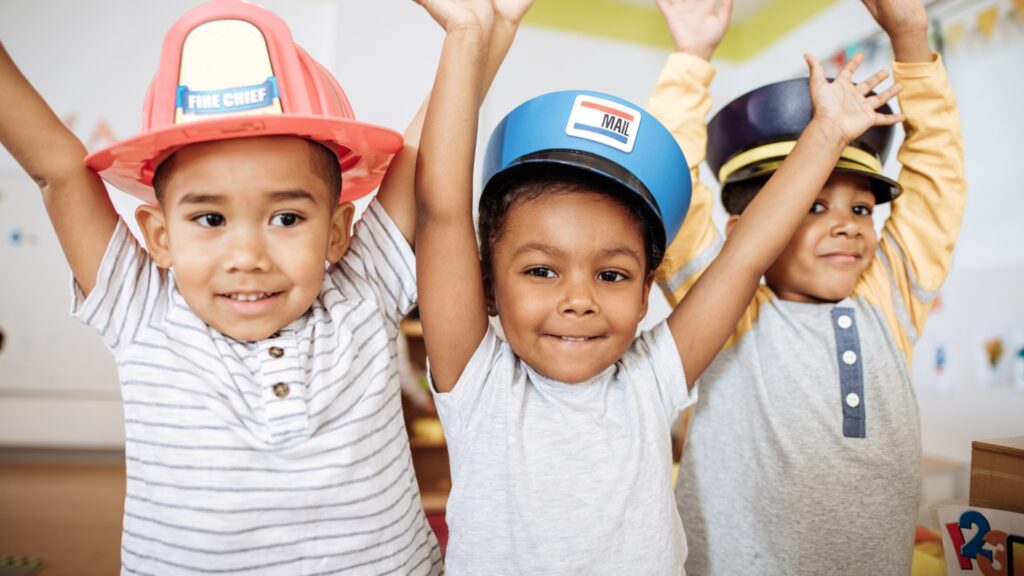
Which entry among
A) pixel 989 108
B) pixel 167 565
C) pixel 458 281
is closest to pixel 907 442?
pixel 458 281

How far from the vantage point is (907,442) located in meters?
0.97

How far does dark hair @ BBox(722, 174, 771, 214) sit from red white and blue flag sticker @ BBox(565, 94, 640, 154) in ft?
1.38

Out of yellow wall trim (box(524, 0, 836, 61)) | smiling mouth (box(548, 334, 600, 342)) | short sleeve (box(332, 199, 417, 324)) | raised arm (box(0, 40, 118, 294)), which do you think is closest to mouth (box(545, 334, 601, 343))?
smiling mouth (box(548, 334, 600, 342))

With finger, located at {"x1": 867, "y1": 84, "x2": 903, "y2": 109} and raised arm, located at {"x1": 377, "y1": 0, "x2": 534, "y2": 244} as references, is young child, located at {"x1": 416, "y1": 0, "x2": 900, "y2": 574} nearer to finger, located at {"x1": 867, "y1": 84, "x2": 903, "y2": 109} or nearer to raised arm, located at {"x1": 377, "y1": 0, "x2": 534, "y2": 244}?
raised arm, located at {"x1": 377, "y1": 0, "x2": 534, "y2": 244}

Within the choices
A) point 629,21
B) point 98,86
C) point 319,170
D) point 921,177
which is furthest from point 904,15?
point 98,86

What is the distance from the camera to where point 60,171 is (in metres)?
0.69

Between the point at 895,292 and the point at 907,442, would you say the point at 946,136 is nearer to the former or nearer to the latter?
the point at 895,292

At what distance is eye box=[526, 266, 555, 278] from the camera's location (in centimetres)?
80

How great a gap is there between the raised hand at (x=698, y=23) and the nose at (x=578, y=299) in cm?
54

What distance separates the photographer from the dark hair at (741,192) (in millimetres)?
1085

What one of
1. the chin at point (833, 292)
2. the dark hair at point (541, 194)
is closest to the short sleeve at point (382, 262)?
the dark hair at point (541, 194)

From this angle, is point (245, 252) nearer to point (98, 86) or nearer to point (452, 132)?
point (452, 132)

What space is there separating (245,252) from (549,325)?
37 cm

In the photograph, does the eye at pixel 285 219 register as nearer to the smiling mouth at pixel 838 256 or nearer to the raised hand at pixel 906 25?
the smiling mouth at pixel 838 256
